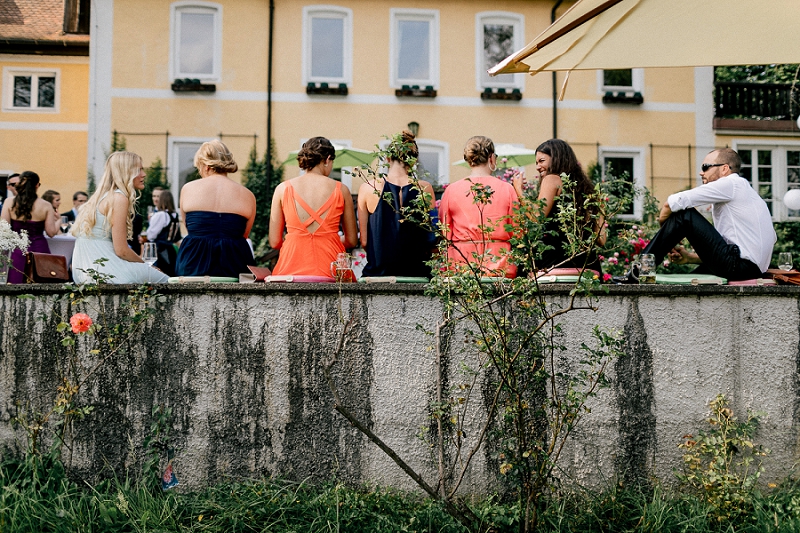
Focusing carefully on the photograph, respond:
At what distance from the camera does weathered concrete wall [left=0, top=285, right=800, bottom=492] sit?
4316 mm

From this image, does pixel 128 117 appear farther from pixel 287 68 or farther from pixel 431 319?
pixel 431 319

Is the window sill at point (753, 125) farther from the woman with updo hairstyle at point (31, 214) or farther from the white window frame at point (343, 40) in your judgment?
the woman with updo hairstyle at point (31, 214)

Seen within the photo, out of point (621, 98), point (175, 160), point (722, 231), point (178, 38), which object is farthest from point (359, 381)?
point (621, 98)

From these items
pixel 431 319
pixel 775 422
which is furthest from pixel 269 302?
pixel 775 422

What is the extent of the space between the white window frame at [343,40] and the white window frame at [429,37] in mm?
863

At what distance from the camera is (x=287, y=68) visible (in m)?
16.6

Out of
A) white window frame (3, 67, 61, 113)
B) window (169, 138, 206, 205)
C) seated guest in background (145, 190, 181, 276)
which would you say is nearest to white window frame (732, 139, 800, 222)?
window (169, 138, 206, 205)

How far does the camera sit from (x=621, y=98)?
17.3 m

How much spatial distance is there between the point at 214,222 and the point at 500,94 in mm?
12558

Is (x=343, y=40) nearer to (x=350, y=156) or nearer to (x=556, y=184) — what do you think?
(x=350, y=156)

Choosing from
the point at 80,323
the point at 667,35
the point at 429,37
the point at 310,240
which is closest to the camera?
the point at 667,35

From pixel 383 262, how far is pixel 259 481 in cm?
169

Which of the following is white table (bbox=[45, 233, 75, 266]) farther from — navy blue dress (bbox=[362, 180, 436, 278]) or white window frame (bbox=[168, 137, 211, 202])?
white window frame (bbox=[168, 137, 211, 202])

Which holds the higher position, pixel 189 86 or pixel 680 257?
pixel 189 86
